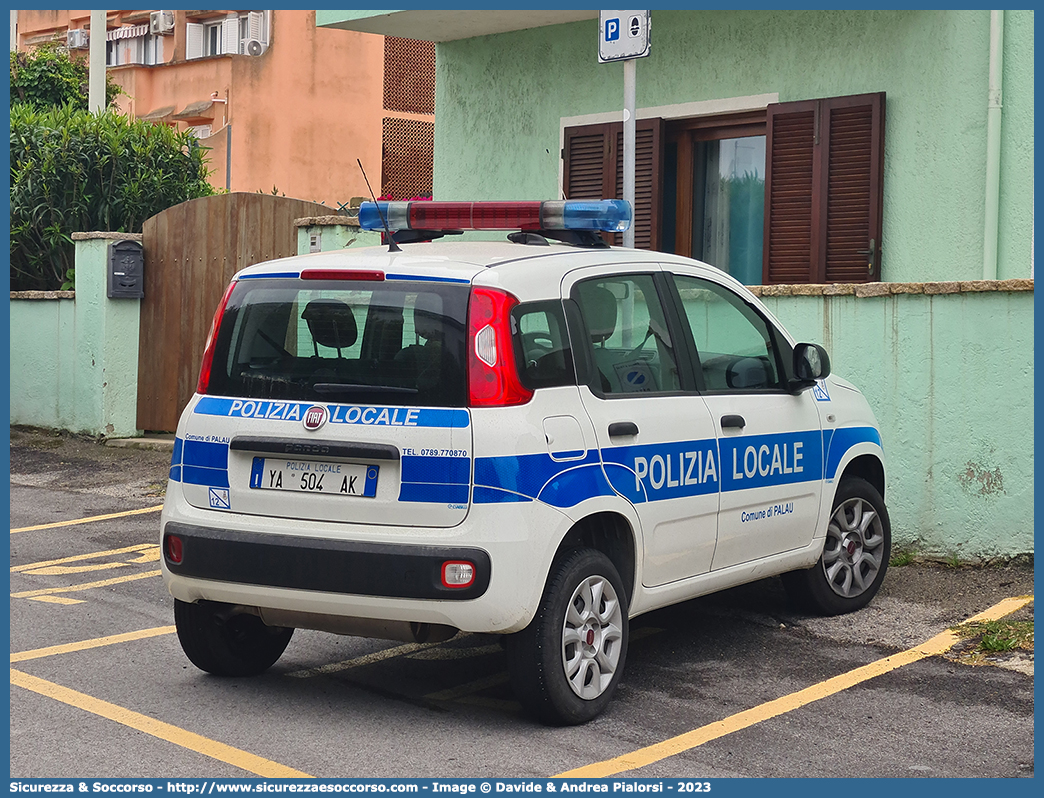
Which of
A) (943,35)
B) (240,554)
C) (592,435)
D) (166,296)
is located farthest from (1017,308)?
(166,296)

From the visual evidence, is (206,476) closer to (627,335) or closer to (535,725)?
(535,725)

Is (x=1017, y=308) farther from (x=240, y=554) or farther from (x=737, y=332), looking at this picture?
(x=240, y=554)

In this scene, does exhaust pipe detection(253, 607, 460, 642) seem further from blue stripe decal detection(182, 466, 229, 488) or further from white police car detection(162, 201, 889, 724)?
blue stripe decal detection(182, 466, 229, 488)

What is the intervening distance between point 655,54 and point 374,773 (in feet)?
27.2

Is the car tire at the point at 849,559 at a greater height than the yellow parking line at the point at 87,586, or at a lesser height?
greater

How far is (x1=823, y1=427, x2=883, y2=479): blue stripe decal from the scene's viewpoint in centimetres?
679

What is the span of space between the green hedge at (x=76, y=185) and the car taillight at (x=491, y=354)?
10882 millimetres

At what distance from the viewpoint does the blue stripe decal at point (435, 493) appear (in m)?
4.97

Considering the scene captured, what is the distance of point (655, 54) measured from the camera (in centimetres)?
1166

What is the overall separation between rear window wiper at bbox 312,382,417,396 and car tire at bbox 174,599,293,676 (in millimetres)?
1058

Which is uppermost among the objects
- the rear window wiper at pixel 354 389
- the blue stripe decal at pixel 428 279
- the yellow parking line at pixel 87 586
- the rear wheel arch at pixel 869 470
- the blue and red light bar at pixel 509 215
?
the blue and red light bar at pixel 509 215

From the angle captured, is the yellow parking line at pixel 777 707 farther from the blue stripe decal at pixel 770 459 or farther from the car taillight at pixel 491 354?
the car taillight at pixel 491 354

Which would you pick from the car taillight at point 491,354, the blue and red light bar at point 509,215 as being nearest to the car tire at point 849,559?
the blue and red light bar at point 509,215

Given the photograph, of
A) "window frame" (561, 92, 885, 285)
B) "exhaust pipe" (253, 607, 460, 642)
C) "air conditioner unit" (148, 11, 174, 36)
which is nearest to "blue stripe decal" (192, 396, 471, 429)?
"exhaust pipe" (253, 607, 460, 642)
